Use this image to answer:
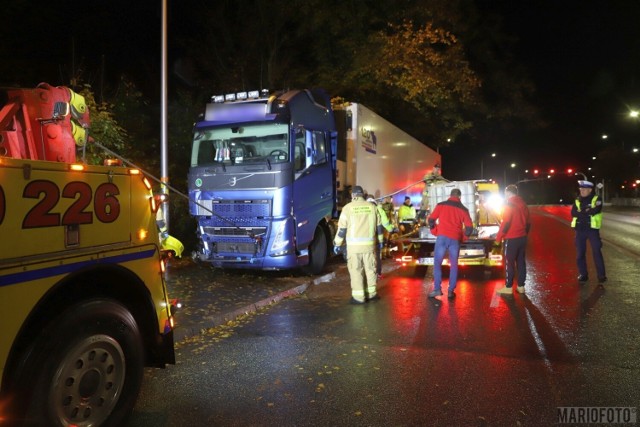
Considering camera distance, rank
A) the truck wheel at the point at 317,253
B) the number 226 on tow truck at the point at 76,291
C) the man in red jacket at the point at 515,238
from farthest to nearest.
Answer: the truck wheel at the point at 317,253
the man in red jacket at the point at 515,238
the number 226 on tow truck at the point at 76,291

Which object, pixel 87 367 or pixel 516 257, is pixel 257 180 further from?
pixel 87 367

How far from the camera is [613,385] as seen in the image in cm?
451

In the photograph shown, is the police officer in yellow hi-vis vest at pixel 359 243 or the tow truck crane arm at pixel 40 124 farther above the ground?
the tow truck crane arm at pixel 40 124

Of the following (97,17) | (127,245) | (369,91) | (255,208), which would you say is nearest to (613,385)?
(127,245)

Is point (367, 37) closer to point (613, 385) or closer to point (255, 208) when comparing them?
point (255, 208)

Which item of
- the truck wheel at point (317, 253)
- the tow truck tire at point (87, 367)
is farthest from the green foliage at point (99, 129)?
the tow truck tire at point (87, 367)

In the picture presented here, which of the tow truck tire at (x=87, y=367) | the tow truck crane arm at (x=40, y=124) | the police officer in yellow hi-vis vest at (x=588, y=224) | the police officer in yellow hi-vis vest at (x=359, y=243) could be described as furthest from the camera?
the police officer in yellow hi-vis vest at (x=588, y=224)

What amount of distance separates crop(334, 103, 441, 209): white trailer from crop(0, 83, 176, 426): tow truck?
773cm

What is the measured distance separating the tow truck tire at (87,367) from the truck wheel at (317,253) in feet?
21.7

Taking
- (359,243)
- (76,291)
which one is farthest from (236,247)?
(76,291)

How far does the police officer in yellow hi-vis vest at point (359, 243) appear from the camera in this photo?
7.98m

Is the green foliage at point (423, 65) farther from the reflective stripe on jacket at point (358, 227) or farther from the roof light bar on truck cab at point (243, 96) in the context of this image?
the reflective stripe on jacket at point (358, 227)

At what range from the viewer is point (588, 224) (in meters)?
9.10

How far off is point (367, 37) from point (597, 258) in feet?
45.4
